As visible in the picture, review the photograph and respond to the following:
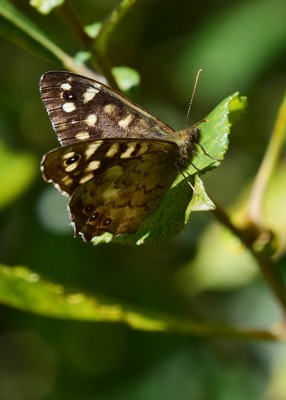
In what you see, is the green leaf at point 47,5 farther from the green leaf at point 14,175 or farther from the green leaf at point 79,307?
the green leaf at point 14,175

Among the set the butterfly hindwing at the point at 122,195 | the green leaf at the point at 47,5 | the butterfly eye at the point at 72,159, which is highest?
the green leaf at the point at 47,5

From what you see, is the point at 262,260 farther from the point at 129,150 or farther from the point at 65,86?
the point at 65,86

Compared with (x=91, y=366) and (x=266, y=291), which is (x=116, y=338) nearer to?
(x=91, y=366)

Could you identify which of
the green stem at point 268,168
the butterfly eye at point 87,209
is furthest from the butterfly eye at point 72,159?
the green stem at point 268,168

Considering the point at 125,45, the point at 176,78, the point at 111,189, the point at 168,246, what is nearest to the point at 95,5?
the point at 125,45

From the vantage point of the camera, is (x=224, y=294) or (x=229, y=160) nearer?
(x=224, y=294)

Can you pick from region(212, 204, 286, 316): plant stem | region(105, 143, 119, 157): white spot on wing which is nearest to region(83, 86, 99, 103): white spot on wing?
region(105, 143, 119, 157): white spot on wing

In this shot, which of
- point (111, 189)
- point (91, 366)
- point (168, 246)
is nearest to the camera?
point (111, 189)
